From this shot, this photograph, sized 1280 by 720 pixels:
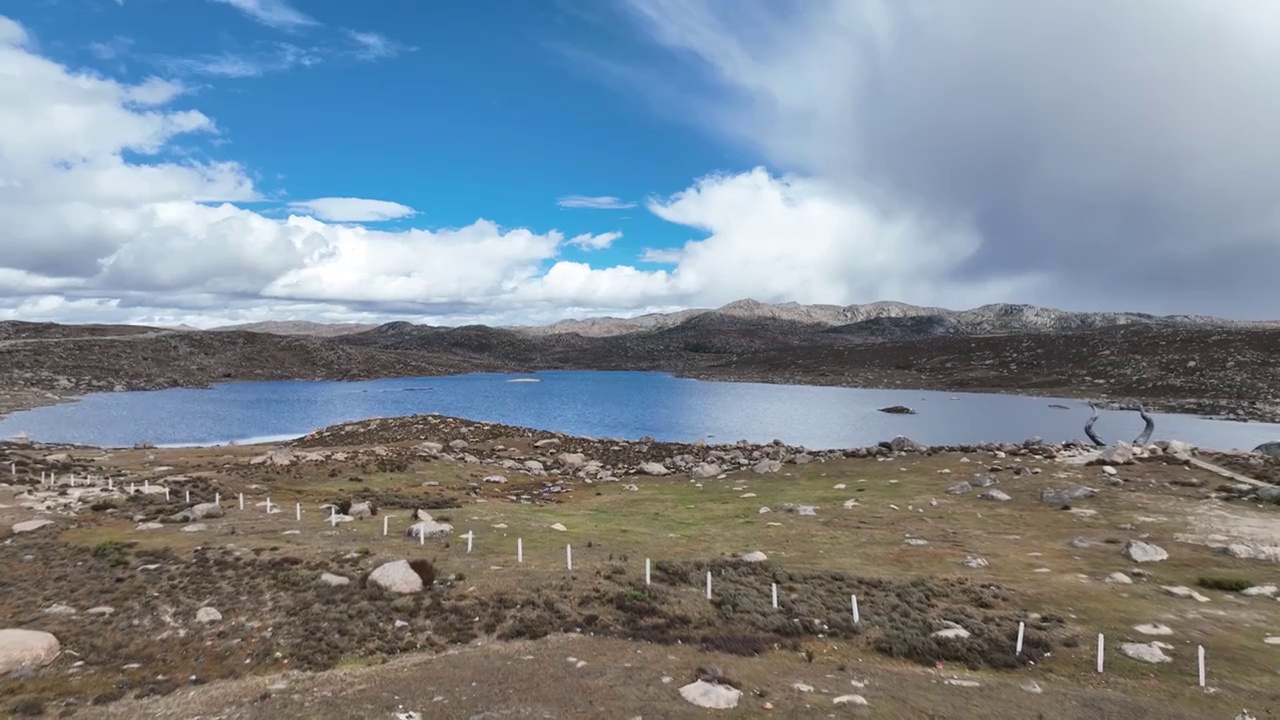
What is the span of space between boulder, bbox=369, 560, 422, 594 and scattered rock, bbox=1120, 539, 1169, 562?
3035 cm

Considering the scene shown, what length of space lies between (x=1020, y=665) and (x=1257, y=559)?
1799 cm

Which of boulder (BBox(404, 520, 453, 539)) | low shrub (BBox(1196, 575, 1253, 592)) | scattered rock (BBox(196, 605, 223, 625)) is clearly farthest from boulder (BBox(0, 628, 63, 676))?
low shrub (BBox(1196, 575, 1253, 592))

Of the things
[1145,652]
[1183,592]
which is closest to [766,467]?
[1183,592]

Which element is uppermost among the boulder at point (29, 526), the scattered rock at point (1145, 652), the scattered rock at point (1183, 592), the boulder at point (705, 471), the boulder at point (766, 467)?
the boulder at point (29, 526)

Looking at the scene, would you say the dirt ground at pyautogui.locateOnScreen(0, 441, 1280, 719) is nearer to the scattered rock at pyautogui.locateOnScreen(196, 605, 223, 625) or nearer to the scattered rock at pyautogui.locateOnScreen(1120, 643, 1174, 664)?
the scattered rock at pyautogui.locateOnScreen(1120, 643, 1174, 664)

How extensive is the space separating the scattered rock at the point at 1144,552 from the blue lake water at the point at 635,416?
2051 inches

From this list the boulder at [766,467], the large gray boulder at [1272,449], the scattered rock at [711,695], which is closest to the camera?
the scattered rock at [711,695]

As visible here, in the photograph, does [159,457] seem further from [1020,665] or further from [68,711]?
[1020,665]

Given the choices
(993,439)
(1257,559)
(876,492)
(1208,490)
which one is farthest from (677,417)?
→ (1257,559)

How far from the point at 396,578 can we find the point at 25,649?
9692mm

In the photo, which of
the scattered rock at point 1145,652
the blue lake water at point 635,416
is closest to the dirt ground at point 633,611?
the scattered rock at point 1145,652

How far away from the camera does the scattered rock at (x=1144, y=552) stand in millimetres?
28656

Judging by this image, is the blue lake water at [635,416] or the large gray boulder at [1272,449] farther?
the blue lake water at [635,416]

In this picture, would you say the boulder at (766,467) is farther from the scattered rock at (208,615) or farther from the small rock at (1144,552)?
the scattered rock at (208,615)
